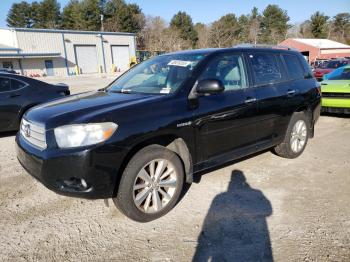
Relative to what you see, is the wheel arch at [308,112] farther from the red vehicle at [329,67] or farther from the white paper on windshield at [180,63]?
the red vehicle at [329,67]

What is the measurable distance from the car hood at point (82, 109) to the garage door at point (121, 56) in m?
47.8

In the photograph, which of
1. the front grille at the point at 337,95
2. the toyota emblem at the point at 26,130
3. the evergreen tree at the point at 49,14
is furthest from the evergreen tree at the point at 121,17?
the toyota emblem at the point at 26,130

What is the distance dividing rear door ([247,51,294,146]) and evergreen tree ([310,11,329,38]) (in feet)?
263

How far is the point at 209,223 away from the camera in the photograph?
341 centimetres

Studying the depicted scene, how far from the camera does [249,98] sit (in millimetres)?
4281

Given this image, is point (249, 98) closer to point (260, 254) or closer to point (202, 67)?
point (202, 67)

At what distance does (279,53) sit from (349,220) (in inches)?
112

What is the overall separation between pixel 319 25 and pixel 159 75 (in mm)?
82054

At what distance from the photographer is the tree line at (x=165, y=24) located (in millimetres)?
67438

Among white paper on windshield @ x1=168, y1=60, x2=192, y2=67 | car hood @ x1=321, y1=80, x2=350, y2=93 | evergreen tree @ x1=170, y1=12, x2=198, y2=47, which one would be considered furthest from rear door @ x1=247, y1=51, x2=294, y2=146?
evergreen tree @ x1=170, y1=12, x2=198, y2=47

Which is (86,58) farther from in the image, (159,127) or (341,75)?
(159,127)

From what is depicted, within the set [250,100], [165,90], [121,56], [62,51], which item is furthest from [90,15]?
[165,90]

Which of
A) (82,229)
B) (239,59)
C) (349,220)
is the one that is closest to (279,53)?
(239,59)

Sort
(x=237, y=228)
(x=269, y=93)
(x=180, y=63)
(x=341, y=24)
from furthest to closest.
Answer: (x=341, y=24), (x=269, y=93), (x=180, y=63), (x=237, y=228)
